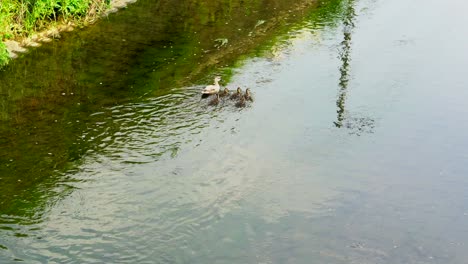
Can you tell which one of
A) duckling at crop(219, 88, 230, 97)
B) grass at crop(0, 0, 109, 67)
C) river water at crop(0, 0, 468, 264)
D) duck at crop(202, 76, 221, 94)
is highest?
grass at crop(0, 0, 109, 67)

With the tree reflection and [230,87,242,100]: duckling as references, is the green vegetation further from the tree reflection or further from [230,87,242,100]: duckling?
the tree reflection

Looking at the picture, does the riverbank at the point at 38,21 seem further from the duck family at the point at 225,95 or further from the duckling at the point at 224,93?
the duckling at the point at 224,93

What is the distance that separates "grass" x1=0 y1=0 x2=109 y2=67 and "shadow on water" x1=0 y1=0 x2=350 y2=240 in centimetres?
67

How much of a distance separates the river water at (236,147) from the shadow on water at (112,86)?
56 millimetres

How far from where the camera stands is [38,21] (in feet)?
65.2

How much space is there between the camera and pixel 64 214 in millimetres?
11172

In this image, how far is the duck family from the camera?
15.6 meters

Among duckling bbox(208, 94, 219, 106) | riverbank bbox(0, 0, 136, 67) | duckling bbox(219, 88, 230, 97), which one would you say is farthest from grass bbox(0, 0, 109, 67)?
duckling bbox(219, 88, 230, 97)

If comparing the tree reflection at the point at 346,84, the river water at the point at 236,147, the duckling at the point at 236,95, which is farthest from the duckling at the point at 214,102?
the tree reflection at the point at 346,84

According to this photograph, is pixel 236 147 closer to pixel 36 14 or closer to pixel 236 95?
pixel 236 95

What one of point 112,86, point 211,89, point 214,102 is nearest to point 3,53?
point 112,86

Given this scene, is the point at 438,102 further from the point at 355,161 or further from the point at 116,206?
the point at 116,206

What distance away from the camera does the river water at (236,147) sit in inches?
427

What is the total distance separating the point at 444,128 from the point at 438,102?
1546 mm
